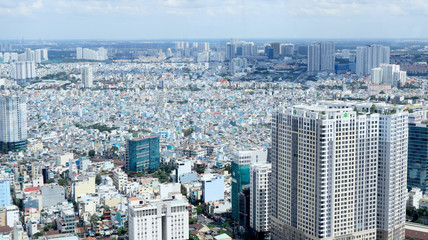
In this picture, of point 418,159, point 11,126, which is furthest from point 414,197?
point 11,126

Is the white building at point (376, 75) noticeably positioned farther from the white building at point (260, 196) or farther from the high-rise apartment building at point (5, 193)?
the high-rise apartment building at point (5, 193)

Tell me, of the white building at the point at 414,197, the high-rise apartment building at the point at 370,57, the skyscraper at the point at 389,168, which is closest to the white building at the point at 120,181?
the white building at the point at 414,197

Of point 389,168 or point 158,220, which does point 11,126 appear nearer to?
point 158,220

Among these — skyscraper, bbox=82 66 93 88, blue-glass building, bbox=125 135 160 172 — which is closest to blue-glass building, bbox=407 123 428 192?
blue-glass building, bbox=125 135 160 172

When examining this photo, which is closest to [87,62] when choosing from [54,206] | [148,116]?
[148,116]

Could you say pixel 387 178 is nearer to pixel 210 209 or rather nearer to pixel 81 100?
pixel 210 209

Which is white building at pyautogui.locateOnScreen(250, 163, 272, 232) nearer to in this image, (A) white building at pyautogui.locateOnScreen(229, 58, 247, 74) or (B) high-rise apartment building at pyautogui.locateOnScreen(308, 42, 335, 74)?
(B) high-rise apartment building at pyautogui.locateOnScreen(308, 42, 335, 74)
